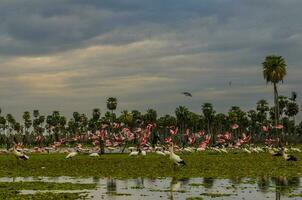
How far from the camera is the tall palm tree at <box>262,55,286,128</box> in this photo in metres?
101

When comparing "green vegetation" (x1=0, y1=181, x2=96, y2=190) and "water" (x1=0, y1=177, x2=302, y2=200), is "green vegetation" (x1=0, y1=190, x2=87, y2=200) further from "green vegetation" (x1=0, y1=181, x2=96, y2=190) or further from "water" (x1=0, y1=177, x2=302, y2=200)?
"green vegetation" (x1=0, y1=181, x2=96, y2=190)

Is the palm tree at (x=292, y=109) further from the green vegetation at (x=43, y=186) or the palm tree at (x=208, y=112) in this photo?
the green vegetation at (x=43, y=186)

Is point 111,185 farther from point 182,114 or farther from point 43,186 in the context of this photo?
point 182,114

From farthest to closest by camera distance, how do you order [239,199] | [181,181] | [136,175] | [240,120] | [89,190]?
[240,120]
[136,175]
[181,181]
[89,190]
[239,199]

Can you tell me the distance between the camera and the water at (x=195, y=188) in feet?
84.1

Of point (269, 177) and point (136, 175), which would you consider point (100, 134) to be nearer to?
point (136, 175)

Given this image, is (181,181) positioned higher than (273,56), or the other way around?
(273,56)

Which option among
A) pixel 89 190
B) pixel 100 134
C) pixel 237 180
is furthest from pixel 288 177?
pixel 100 134

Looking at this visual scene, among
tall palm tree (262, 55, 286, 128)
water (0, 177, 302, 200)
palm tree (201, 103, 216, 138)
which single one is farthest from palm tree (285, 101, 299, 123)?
water (0, 177, 302, 200)

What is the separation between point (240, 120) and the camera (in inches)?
7116

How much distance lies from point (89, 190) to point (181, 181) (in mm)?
7189

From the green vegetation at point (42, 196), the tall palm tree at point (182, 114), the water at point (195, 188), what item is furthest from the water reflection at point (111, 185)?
the tall palm tree at point (182, 114)

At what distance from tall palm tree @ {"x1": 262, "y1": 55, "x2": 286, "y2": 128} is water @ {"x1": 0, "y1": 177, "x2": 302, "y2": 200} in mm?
69545

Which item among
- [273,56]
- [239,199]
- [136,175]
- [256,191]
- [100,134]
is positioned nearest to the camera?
[239,199]
